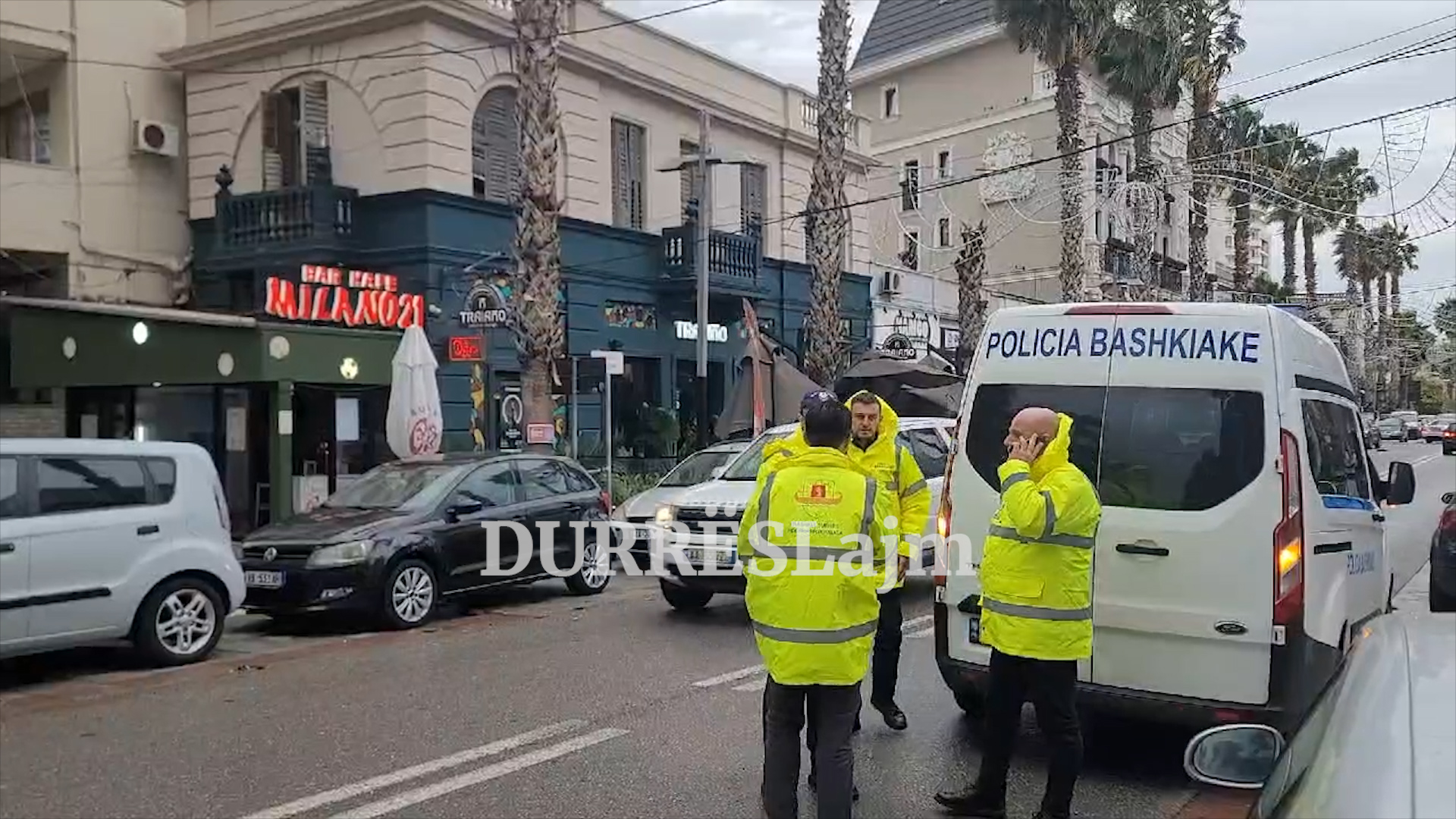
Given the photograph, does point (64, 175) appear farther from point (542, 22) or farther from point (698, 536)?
point (698, 536)

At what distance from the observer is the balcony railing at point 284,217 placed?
1853 centimetres

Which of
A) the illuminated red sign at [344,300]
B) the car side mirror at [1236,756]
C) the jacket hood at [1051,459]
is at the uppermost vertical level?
the illuminated red sign at [344,300]

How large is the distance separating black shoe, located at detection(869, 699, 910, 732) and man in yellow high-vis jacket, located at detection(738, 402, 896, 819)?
209 cm

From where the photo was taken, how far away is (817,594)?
4473 mm

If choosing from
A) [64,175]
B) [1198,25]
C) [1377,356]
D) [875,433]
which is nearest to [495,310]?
[64,175]

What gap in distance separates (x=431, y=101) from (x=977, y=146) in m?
24.6

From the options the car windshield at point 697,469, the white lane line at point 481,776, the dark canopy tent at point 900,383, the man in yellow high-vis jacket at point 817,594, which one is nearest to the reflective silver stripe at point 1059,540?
the man in yellow high-vis jacket at point 817,594

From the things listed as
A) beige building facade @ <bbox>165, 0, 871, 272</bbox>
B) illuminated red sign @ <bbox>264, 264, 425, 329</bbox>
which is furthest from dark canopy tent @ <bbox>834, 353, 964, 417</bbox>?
illuminated red sign @ <bbox>264, 264, 425, 329</bbox>

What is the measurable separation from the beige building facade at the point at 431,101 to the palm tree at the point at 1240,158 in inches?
528

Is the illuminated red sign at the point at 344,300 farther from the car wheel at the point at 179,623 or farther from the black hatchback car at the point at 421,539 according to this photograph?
the car wheel at the point at 179,623

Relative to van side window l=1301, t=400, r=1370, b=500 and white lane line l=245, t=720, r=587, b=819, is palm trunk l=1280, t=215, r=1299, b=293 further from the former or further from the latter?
white lane line l=245, t=720, r=587, b=819

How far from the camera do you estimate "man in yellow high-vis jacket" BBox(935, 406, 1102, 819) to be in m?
4.96

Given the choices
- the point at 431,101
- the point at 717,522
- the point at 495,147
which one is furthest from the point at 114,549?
the point at 495,147

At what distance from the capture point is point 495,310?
1616 centimetres
